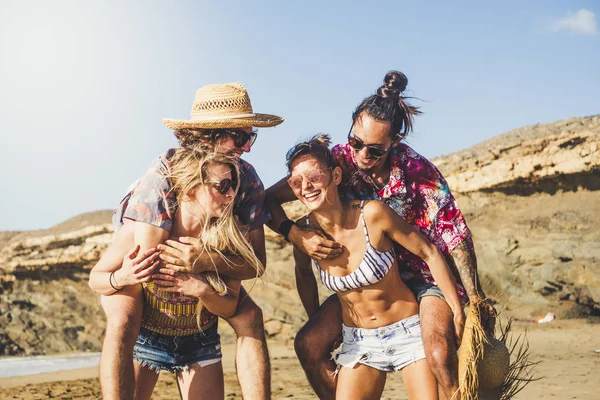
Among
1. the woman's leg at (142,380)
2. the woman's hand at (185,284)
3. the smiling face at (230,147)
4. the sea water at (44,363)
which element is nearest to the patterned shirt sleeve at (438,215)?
the smiling face at (230,147)

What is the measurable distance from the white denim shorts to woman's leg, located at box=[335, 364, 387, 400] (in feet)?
0.13

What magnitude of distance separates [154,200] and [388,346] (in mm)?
1735

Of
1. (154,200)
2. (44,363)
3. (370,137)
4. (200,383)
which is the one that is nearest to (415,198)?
(370,137)

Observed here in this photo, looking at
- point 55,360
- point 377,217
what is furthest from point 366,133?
point 55,360

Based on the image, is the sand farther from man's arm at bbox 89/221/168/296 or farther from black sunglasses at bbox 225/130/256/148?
man's arm at bbox 89/221/168/296

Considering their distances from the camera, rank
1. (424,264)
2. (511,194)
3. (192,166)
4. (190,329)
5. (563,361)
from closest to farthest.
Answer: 1. (192,166)
2. (190,329)
3. (424,264)
4. (563,361)
5. (511,194)

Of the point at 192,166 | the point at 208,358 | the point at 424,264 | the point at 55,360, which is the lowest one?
the point at 55,360

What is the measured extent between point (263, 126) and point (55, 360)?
1418cm

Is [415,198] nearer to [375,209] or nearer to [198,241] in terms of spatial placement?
[375,209]

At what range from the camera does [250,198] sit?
4.11m

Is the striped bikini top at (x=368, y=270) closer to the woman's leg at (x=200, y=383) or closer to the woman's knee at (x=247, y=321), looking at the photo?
the woman's knee at (x=247, y=321)

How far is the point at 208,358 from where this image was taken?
418 cm

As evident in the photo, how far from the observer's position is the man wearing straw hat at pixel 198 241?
3732 millimetres

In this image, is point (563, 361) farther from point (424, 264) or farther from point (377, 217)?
point (377, 217)
